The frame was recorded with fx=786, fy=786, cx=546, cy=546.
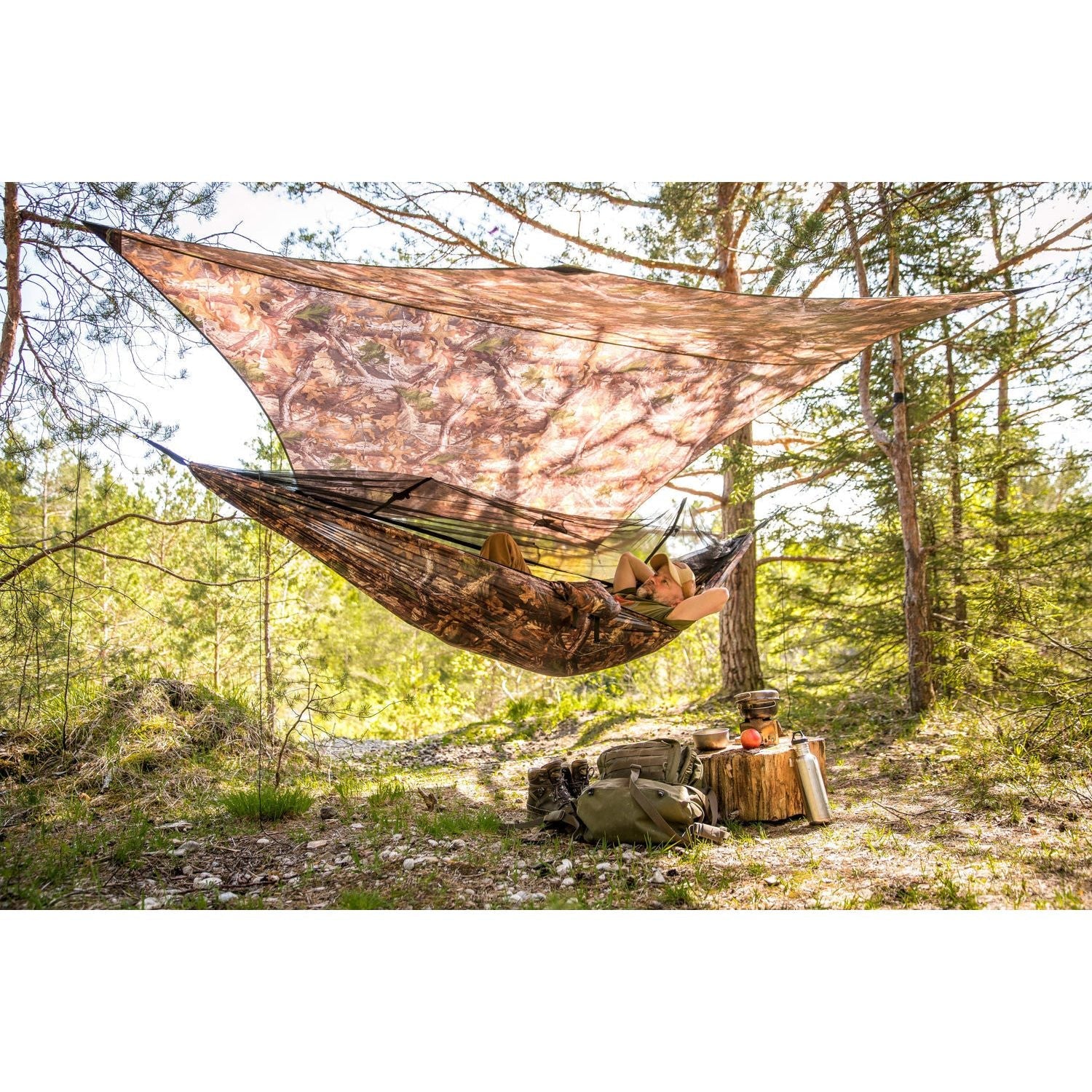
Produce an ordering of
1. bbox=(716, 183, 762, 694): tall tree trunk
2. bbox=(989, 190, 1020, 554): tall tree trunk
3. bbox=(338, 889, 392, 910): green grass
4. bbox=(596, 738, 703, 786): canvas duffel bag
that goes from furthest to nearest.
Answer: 1. bbox=(716, 183, 762, 694): tall tree trunk
2. bbox=(989, 190, 1020, 554): tall tree trunk
3. bbox=(596, 738, 703, 786): canvas duffel bag
4. bbox=(338, 889, 392, 910): green grass

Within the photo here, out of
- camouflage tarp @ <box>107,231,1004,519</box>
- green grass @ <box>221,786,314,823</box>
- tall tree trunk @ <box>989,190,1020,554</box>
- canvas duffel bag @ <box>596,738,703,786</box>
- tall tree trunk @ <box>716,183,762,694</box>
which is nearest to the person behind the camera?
camouflage tarp @ <box>107,231,1004,519</box>

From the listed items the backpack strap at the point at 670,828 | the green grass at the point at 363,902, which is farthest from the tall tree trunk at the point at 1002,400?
the green grass at the point at 363,902

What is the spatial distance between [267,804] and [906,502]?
9.52 feet

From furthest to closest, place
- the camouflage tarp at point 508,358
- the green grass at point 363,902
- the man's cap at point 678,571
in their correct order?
1. the man's cap at point 678,571
2. the camouflage tarp at point 508,358
3. the green grass at point 363,902

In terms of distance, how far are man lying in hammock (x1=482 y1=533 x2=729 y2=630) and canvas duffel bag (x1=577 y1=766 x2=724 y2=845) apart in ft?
1.74

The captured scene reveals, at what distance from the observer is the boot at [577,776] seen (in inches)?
104

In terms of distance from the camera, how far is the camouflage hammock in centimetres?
208

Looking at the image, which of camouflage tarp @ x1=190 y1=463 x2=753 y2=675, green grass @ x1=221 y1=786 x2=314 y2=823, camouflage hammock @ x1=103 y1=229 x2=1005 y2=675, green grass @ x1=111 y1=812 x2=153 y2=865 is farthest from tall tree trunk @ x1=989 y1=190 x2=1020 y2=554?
green grass @ x1=111 y1=812 x2=153 y2=865

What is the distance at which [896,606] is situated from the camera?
12.5 feet

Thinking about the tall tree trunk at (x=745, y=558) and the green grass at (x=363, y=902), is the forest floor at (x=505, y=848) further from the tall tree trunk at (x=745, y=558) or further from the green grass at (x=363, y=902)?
the tall tree trunk at (x=745, y=558)

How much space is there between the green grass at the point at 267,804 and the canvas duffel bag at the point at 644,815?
110 centimetres

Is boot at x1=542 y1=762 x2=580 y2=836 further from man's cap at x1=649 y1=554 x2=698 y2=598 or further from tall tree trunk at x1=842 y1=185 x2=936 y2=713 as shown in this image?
tall tree trunk at x1=842 y1=185 x2=936 y2=713

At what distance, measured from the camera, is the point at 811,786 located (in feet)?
8.05
